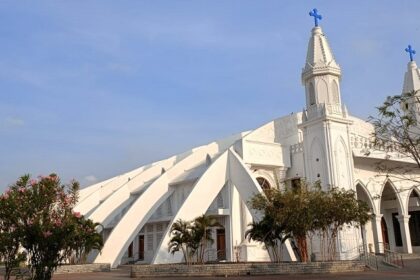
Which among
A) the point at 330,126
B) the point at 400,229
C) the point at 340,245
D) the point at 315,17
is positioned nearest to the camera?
the point at 340,245

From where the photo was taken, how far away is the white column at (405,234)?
33.0 meters

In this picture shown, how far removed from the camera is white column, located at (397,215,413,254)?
3297cm

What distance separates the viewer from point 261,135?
1281 inches

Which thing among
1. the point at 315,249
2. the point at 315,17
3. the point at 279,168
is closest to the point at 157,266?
the point at 315,249

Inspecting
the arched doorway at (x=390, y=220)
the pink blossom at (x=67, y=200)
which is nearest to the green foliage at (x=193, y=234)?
the pink blossom at (x=67, y=200)

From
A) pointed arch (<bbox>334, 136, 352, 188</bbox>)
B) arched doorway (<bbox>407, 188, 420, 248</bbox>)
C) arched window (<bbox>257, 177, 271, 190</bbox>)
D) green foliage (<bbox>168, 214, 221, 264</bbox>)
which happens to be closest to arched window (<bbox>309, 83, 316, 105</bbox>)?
pointed arch (<bbox>334, 136, 352, 188</bbox>)

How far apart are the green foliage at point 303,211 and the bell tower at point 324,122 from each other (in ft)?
19.7

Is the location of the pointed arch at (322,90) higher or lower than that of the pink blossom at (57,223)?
higher

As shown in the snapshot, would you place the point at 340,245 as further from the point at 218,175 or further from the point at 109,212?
the point at 109,212

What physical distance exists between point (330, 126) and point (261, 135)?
5.99m

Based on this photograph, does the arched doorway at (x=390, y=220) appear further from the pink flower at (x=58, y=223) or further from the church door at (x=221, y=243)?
the pink flower at (x=58, y=223)

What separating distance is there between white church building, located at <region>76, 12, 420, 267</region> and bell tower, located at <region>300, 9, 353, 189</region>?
0.19ft

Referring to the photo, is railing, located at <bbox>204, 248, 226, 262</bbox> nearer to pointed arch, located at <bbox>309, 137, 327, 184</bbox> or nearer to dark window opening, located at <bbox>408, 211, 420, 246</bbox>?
pointed arch, located at <bbox>309, 137, 327, 184</bbox>

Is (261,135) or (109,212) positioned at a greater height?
(261,135)
